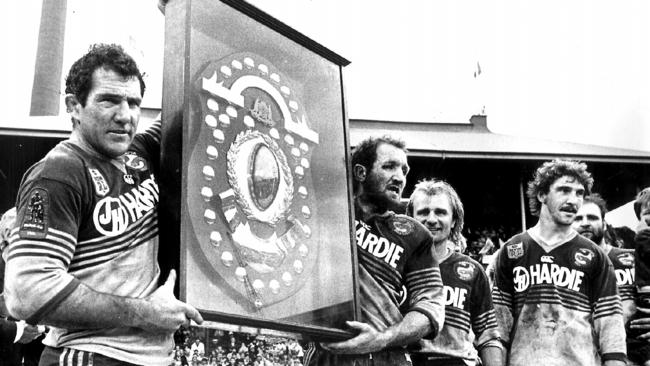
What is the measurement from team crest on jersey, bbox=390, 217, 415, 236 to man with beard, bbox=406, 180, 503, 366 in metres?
1.09

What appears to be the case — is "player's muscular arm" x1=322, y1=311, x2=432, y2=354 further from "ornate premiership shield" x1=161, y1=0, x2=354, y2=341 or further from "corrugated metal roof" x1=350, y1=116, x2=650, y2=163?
"corrugated metal roof" x1=350, y1=116, x2=650, y2=163

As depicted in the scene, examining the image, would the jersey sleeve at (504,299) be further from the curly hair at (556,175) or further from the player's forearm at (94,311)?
the player's forearm at (94,311)

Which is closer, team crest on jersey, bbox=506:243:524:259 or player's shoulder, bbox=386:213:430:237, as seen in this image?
player's shoulder, bbox=386:213:430:237

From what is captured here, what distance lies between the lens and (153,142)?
8.87ft

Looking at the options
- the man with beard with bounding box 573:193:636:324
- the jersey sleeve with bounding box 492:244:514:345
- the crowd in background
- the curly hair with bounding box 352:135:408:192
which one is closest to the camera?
the curly hair with bounding box 352:135:408:192

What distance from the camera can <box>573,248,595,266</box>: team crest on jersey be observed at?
457 centimetres

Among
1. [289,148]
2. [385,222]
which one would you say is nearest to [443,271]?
[385,222]

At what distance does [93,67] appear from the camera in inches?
95.3

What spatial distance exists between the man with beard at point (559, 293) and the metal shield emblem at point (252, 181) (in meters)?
2.17

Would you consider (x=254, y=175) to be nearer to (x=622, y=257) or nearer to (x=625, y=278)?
(x=625, y=278)

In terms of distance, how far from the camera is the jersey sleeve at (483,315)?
4.66 m

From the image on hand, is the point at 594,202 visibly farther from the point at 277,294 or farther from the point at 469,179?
the point at 469,179

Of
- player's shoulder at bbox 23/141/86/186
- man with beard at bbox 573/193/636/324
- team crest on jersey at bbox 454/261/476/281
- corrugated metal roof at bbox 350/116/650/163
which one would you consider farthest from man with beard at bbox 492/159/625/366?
corrugated metal roof at bbox 350/116/650/163

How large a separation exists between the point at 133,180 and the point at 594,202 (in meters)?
4.67
